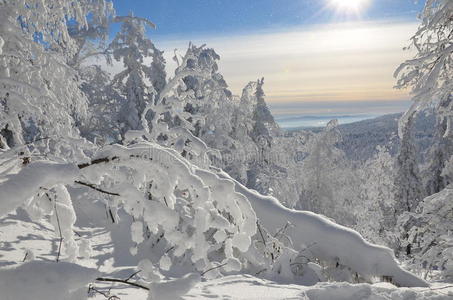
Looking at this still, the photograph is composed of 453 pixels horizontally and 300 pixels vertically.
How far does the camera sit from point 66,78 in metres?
5.89

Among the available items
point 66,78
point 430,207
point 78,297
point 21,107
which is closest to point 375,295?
point 78,297

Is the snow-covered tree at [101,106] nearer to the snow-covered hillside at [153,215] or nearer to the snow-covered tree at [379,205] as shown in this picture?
the snow-covered hillside at [153,215]

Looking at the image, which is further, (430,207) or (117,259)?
(430,207)

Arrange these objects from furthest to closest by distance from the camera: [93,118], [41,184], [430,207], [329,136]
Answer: [329,136], [93,118], [430,207], [41,184]

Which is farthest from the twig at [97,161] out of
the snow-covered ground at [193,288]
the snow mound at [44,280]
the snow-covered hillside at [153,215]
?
the snow-covered ground at [193,288]

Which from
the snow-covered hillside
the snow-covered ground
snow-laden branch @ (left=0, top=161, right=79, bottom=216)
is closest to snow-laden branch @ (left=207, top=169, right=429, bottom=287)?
the snow-covered hillside

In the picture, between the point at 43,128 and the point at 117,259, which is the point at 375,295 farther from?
the point at 43,128

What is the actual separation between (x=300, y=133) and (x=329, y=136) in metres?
4.97

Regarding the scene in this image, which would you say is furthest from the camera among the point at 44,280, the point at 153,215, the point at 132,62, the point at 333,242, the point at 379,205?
the point at 379,205

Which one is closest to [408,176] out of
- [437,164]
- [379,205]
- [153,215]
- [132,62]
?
[437,164]

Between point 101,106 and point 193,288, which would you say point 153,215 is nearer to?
point 193,288

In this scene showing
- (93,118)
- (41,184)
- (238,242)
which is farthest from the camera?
(93,118)

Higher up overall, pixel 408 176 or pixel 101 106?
pixel 101 106

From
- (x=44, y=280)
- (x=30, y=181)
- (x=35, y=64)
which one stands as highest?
(x=35, y=64)
